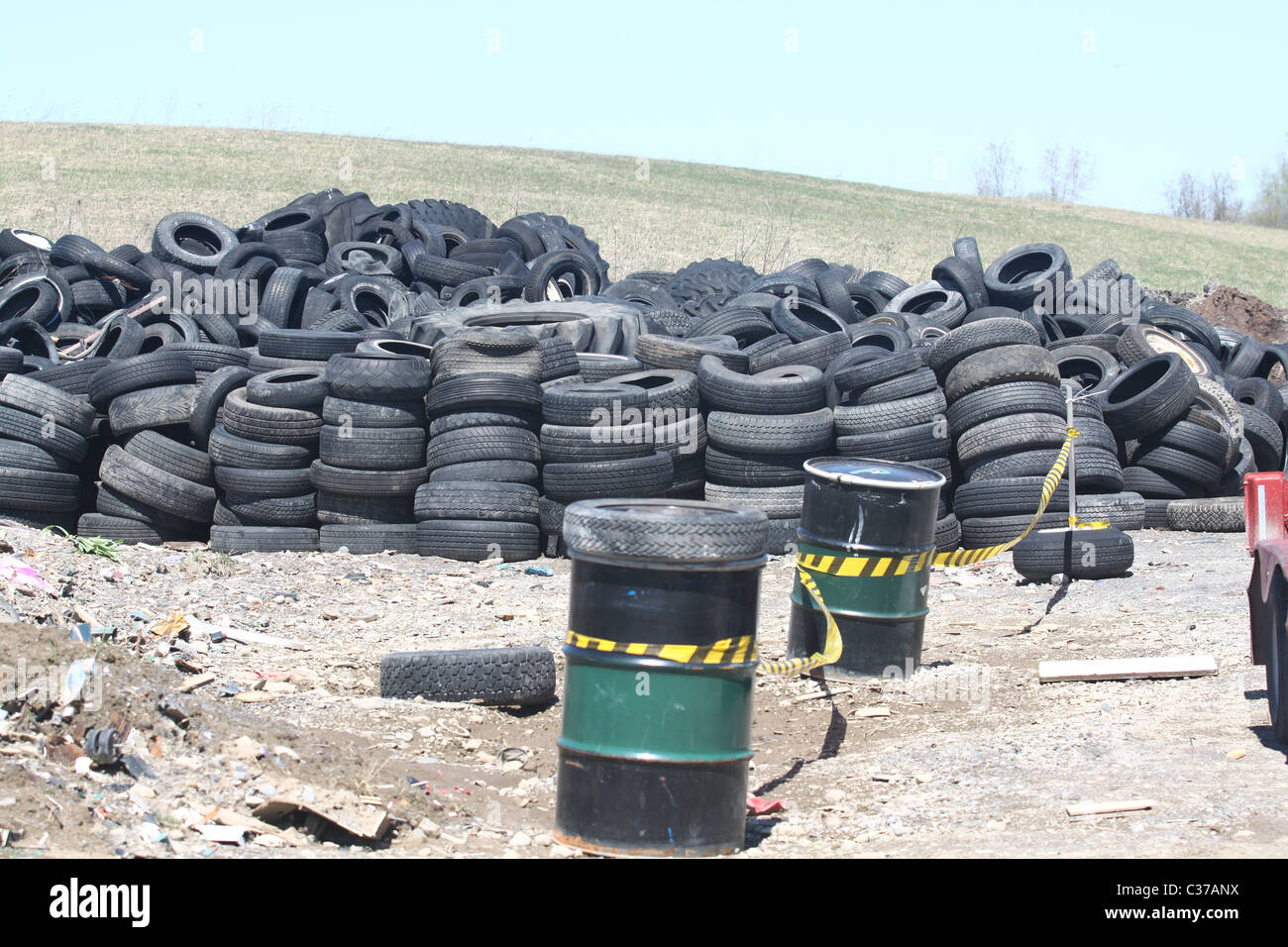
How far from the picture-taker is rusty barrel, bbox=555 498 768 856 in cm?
493

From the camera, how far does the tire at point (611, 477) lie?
40.5ft

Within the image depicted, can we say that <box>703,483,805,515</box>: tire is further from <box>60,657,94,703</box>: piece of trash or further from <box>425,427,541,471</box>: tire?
<box>60,657,94,703</box>: piece of trash

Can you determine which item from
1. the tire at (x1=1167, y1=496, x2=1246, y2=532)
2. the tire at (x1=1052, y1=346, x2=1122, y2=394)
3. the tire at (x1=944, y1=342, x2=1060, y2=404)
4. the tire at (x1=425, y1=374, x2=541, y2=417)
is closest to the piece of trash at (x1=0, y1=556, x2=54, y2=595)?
the tire at (x1=425, y1=374, x2=541, y2=417)

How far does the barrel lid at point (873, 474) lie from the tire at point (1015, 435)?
13.2 ft

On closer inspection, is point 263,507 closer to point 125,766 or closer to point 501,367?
point 501,367

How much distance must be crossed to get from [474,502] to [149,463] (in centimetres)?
333

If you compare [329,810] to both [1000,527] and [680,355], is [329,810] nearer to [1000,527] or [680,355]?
[1000,527]

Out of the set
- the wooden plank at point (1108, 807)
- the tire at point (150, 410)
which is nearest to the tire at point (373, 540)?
the tire at point (150, 410)

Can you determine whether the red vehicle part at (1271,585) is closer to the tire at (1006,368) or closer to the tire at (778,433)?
the tire at (1006,368)

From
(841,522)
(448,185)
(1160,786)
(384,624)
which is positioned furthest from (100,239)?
(1160,786)

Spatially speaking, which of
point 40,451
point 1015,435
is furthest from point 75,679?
point 1015,435

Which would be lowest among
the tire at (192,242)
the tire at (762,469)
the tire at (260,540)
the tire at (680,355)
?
Answer: the tire at (260,540)

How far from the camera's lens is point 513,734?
7312 millimetres

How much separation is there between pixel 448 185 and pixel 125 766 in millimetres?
45760
